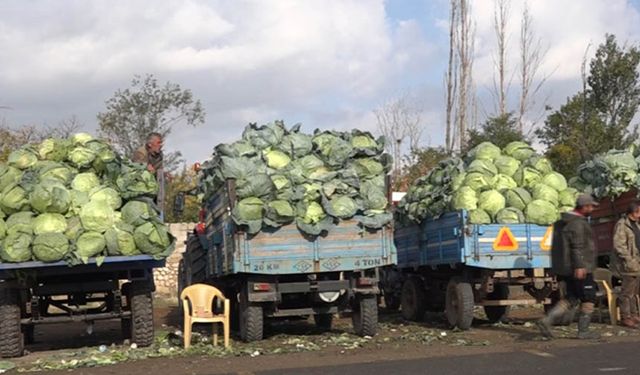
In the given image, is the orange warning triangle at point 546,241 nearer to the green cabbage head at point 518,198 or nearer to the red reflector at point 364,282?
the green cabbage head at point 518,198

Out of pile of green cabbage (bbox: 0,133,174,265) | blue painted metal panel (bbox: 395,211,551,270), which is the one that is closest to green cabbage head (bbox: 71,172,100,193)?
pile of green cabbage (bbox: 0,133,174,265)

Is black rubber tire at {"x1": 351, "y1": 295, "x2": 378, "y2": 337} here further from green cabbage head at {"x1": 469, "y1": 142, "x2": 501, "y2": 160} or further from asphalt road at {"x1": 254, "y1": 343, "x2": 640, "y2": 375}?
green cabbage head at {"x1": 469, "y1": 142, "x2": 501, "y2": 160}

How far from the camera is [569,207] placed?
13.0m

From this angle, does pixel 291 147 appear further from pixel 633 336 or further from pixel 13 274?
pixel 633 336

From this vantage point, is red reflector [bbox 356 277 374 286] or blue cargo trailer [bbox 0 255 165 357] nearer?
blue cargo trailer [bbox 0 255 165 357]

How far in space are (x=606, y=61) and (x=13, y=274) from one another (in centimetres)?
2275

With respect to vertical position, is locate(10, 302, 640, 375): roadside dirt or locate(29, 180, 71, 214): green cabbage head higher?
locate(29, 180, 71, 214): green cabbage head

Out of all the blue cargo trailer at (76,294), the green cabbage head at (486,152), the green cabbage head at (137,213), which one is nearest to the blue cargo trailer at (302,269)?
the green cabbage head at (137,213)

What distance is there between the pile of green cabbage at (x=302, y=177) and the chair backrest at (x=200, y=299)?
1087 mm

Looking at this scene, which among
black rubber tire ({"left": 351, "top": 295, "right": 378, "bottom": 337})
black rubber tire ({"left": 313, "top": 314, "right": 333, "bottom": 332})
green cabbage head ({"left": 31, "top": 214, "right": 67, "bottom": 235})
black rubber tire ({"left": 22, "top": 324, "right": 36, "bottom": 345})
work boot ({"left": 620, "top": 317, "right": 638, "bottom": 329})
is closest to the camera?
green cabbage head ({"left": 31, "top": 214, "right": 67, "bottom": 235})

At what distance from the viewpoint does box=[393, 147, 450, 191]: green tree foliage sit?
32.6 metres

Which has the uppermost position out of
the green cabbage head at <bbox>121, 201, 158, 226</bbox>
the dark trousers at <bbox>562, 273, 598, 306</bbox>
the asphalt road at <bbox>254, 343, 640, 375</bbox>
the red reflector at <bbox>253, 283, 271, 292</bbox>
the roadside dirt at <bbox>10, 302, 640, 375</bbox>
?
the green cabbage head at <bbox>121, 201, 158, 226</bbox>

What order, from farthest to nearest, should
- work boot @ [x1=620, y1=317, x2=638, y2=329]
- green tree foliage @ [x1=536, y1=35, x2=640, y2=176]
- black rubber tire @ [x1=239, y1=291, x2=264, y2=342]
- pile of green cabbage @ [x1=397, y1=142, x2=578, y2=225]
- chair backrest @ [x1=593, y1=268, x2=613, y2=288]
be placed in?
green tree foliage @ [x1=536, y1=35, x2=640, y2=176] < chair backrest @ [x1=593, y1=268, x2=613, y2=288] < pile of green cabbage @ [x1=397, y1=142, x2=578, y2=225] < work boot @ [x1=620, y1=317, x2=638, y2=329] < black rubber tire @ [x1=239, y1=291, x2=264, y2=342]

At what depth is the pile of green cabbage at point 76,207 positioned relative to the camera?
10.5 meters
